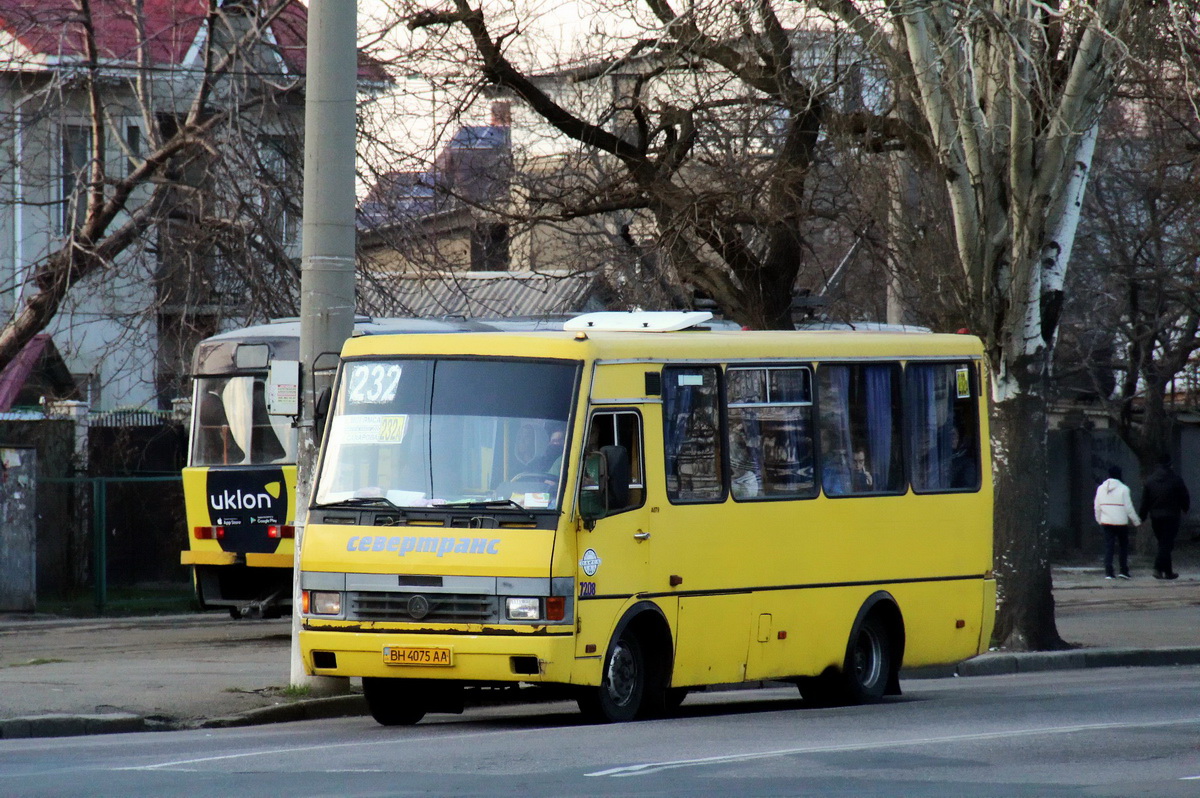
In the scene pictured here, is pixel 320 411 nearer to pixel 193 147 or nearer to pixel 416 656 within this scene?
pixel 416 656

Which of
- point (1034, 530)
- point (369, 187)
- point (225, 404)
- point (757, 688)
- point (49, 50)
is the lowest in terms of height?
point (757, 688)

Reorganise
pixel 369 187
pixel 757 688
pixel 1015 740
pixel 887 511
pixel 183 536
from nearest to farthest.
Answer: pixel 1015 740, pixel 887 511, pixel 757 688, pixel 369 187, pixel 183 536

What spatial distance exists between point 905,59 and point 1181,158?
8.74 m

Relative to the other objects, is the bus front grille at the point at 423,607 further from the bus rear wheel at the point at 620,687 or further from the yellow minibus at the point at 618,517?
the bus rear wheel at the point at 620,687

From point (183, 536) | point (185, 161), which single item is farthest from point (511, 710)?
point (183, 536)

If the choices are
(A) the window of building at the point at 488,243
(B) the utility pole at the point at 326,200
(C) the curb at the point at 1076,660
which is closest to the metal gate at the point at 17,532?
(A) the window of building at the point at 488,243

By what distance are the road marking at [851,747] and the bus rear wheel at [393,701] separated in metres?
3.06

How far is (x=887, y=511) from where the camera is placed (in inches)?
532

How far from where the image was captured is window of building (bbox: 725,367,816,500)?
1246cm

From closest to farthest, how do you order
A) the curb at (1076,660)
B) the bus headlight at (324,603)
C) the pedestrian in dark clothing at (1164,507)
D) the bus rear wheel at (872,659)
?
the bus headlight at (324,603)
the bus rear wheel at (872,659)
the curb at (1076,660)
the pedestrian in dark clothing at (1164,507)

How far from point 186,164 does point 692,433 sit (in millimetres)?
9797

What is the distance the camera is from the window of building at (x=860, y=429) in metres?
13.2

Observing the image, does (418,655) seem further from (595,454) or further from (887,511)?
(887,511)

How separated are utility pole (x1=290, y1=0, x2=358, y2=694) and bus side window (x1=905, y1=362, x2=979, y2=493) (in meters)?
4.47
